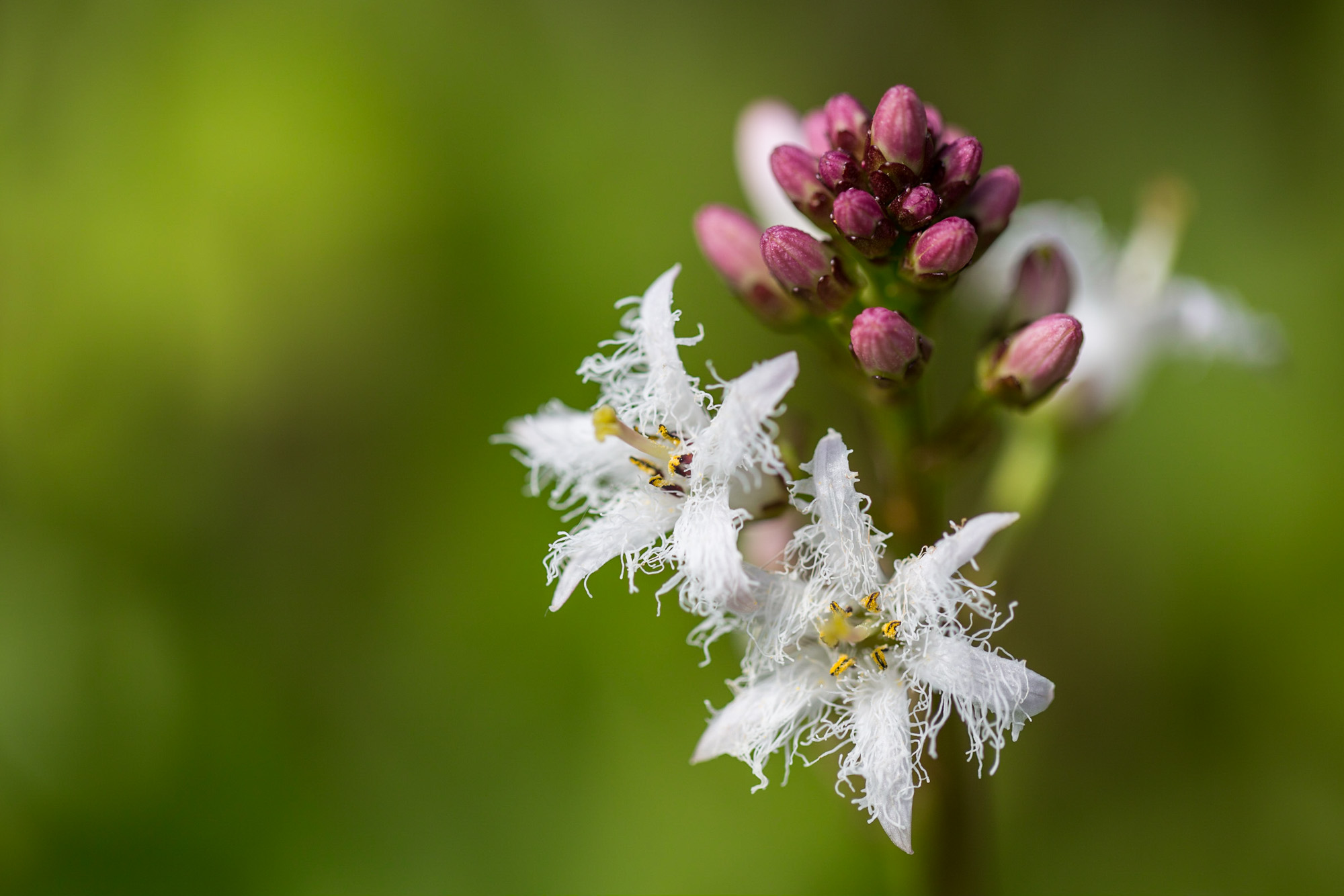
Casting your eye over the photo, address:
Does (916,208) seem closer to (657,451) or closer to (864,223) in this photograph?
(864,223)

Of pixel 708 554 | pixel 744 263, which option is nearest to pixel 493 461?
pixel 744 263

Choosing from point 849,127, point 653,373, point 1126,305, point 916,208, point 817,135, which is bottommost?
point 653,373

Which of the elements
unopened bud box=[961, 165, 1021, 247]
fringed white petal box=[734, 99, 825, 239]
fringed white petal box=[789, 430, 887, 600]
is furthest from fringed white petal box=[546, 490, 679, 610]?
fringed white petal box=[734, 99, 825, 239]

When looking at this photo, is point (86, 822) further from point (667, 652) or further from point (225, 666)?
point (667, 652)

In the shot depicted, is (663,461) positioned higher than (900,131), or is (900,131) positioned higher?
(900,131)

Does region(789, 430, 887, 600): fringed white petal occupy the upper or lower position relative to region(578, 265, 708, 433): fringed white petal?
lower

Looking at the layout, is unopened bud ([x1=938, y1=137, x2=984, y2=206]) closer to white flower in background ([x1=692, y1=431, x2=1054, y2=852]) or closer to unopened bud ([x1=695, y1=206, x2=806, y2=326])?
unopened bud ([x1=695, y1=206, x2=806, y2=326])

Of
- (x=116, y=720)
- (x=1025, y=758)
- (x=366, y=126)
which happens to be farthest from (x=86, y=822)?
(x=1025, y=758)
